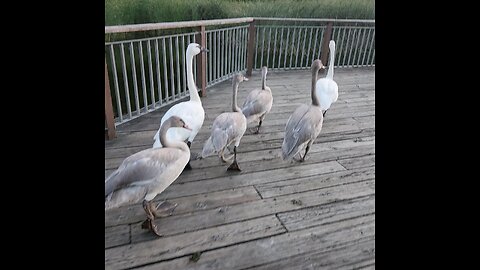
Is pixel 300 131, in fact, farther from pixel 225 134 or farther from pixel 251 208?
pixel 251 208

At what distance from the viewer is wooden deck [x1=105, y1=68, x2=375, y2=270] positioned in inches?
77.7

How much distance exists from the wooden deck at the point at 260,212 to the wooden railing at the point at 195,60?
28.0 inches

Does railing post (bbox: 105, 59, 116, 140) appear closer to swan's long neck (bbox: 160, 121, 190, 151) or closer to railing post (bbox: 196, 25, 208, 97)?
swan's long neck (bbox: 160, 121, 190, 151)

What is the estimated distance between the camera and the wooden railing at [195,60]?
3848 millimetres

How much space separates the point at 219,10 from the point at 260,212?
7.43m

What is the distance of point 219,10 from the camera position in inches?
334

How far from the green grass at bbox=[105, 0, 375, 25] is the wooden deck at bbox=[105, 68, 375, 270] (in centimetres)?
453

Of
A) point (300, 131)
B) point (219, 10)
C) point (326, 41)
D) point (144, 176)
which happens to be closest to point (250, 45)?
point (326, 41)

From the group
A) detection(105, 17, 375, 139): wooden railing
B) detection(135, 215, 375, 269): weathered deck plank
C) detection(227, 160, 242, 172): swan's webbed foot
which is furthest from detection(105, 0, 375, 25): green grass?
detection(135, 215, 375, 269): weathered deck plank

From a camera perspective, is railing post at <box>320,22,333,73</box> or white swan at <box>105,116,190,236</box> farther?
railing post at <box>320,22,333,73</box>

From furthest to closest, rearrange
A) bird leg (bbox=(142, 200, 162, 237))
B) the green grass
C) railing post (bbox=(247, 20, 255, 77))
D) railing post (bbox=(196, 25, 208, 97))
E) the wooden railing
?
1. the green grass
2. railing post (bbox=(247, 20, 255, 77))
3. railing post (bbox=(196, 25, 208, 97))
4. the wooden railing
5. bird leg (bbox=(142, 200, 162, 237))
